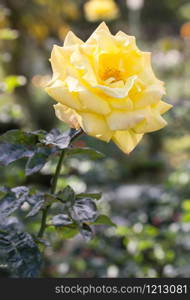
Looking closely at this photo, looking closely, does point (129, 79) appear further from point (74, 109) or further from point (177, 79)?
point (177, 79)

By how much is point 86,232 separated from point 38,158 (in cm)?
16

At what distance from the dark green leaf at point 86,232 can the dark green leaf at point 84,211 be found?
5 centimetres

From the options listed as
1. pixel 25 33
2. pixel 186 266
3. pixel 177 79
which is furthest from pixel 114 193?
pixel 177 79

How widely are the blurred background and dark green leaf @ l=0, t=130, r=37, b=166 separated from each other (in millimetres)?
186

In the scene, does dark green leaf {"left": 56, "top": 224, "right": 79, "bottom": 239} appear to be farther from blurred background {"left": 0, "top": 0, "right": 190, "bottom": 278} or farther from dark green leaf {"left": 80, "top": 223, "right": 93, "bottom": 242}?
blurred background {"left": 0, "top": 0, "right": 190, "bottom": 278}

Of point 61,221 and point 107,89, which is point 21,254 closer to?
point 61,221

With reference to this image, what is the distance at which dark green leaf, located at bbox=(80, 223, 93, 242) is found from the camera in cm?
101

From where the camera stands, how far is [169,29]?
11.2 metres

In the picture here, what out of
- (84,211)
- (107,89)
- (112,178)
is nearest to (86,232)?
(84,211)

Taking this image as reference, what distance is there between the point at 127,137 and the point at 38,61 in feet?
18.3

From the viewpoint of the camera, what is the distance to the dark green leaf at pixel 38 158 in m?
0.97

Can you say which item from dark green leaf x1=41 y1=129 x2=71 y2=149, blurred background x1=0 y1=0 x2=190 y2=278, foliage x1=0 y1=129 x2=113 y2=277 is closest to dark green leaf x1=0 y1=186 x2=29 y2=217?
foliage x1=0 y1=129 x2=113 y2=277

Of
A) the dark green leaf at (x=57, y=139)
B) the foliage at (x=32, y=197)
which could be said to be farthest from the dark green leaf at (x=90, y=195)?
the dark green leaf at (x=57, y=139)

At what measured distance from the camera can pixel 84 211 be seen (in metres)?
0.98
